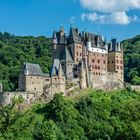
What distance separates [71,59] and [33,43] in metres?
61.5

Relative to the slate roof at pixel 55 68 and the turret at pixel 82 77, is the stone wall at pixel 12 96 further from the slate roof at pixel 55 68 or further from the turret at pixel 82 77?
the turret at pixel 82 77

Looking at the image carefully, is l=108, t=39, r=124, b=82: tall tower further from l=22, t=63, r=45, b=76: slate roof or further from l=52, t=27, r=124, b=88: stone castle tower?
l=22, t=63, r=45, b=76: slate roof

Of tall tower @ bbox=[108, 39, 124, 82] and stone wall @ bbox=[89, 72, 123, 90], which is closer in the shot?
stone wall @ bbox=[89, 72, 123, 90]

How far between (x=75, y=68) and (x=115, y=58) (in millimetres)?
10029

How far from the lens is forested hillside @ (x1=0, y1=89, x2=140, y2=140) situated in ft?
184

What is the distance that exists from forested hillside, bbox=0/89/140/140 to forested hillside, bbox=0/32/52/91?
25.1m

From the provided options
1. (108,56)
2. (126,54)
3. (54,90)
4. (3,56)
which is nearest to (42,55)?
(3,56)

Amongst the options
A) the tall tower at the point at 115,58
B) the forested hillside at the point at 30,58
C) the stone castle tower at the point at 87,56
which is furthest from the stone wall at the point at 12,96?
the forested hillside at the point at 30,58

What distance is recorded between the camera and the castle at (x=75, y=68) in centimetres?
6078

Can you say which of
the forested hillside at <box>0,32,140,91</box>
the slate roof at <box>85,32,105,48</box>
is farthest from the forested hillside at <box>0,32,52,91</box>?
the slate roof at <box>85,32,105,48</box>

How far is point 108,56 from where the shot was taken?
243 feet

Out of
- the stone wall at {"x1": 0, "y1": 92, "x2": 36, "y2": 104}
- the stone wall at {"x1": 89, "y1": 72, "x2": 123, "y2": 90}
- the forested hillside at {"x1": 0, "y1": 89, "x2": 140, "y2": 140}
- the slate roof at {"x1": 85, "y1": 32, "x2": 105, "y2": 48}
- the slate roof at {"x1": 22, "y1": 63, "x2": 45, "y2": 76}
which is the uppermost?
the slate roof at {"x1": 85, "y1": 32, "x2": 105, "y2": 48}

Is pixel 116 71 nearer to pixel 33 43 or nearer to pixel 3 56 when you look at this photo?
pixel 3 56

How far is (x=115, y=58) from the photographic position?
73438 mm
